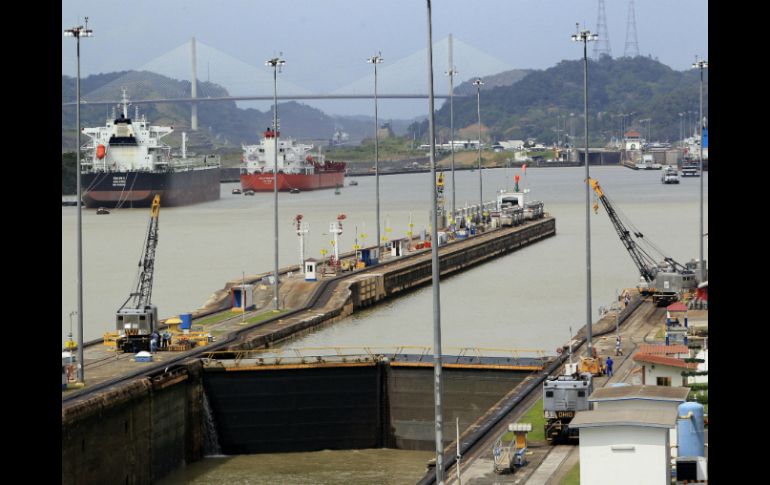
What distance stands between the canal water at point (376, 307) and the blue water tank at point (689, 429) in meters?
12.0

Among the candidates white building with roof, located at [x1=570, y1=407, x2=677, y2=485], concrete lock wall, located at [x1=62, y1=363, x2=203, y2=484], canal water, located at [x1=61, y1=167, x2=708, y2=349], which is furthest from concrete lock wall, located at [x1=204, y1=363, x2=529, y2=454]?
white building with roof, located at [x1=570, y1=407, x2=677, y2=485]

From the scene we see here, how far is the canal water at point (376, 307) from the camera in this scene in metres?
34.3

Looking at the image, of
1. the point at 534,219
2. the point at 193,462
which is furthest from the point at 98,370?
the point at 534,219

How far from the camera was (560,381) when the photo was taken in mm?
26516

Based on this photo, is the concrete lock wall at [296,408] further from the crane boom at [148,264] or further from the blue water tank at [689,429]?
the blue water tank at [689,429]

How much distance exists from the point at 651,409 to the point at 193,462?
17.7 meters

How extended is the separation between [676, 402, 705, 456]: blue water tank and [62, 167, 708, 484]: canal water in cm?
1203

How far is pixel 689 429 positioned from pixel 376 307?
40.3 metres

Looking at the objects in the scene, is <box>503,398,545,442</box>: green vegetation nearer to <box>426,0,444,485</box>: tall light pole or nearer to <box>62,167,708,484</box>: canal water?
<box>62,167,708,484</box>: canal water

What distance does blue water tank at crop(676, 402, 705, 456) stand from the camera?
19903 mm

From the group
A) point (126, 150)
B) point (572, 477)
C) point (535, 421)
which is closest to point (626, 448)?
point (572, 477)

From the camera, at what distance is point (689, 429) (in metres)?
20.1
